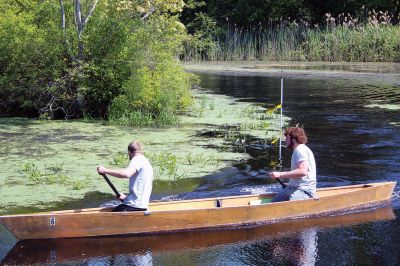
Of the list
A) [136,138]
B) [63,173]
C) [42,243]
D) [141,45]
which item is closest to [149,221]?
[42,243]

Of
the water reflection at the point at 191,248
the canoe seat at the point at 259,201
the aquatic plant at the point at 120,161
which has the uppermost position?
the aquatic plant at the point at 120,161

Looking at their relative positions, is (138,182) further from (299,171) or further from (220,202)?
(299,171)

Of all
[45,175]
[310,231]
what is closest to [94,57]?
[45,175]

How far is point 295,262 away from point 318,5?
3578 cm

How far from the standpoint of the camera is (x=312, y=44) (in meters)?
33.3

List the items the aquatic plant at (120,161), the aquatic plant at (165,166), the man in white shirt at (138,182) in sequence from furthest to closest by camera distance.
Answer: the aquatic plant at (120,161), the aquatic plant at (165,166), the man in white shirt at (138,182)

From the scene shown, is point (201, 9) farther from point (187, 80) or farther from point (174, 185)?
point (174, 185)

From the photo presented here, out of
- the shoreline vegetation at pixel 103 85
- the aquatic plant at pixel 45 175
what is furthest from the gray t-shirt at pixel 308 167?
the shoreline vegetation at pixel 103 85

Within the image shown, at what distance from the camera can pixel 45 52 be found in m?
16.4

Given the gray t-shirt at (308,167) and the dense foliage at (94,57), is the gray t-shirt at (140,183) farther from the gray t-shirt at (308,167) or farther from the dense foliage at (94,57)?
the dense foliage at (94,57)

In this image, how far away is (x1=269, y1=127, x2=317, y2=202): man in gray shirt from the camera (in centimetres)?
873

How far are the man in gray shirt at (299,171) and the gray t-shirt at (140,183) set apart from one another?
163cm

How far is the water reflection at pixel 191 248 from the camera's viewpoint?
7.54 meters

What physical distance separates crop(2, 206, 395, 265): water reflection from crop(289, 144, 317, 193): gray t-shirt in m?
0.54
